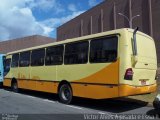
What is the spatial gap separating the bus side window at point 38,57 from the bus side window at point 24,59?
25.6 inches

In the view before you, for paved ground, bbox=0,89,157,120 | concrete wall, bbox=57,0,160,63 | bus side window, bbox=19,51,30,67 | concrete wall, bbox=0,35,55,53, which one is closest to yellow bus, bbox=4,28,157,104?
paved ground, bbox=0,89,157,120

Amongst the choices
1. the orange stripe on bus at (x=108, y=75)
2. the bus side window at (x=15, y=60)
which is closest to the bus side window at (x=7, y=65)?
the bus side window at (x=15, y=60)

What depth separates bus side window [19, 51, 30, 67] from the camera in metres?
17.4

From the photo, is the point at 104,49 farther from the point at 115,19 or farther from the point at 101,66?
the point at 115,19

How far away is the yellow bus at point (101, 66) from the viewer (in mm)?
10609

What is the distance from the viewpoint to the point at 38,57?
632 inches

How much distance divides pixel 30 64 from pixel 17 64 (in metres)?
2.33

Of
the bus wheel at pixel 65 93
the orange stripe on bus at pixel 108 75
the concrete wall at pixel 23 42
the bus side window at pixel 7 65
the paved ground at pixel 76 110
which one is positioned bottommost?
the paved ground at pixel 76 110

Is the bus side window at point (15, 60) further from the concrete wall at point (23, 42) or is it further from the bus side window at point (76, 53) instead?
the concrete wall at point (23, 42)

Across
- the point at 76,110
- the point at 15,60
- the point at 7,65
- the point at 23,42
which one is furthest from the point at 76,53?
the point at 23,42

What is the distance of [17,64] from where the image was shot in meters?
19.1

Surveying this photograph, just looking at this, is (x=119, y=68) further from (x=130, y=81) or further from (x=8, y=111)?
(x=8, y=111)

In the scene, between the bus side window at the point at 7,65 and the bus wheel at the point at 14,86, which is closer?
the bus wheel at the point at 14,86

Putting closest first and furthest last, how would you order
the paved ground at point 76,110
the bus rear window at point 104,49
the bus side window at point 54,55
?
the paved ground at point 76,110
the bus rear window at point 104,49
the bus side window at point 54,55
